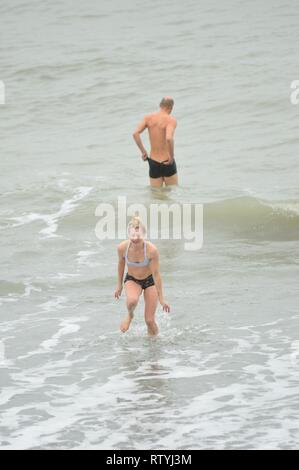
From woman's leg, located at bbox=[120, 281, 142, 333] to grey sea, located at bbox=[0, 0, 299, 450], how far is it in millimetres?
255

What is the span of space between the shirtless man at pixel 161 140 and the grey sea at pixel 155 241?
506mm

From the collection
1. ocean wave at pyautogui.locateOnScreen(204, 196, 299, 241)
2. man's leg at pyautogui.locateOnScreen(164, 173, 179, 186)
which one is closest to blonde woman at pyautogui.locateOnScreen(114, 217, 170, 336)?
ocean wave at pyautogui.locateOnScreen(204, 196, 299, 241)

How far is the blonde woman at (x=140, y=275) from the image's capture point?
9.51m

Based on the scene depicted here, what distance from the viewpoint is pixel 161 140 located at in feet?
50.1

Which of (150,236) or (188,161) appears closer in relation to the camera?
(150,236)

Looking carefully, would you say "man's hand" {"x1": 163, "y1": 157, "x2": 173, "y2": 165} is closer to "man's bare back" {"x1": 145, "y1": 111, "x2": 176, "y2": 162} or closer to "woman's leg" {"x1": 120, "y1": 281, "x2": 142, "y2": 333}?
"man's bare back" {"x1": 145, "y1": 111, "x2": 176, "y2": 162}

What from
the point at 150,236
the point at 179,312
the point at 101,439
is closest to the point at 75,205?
the point at 150,236

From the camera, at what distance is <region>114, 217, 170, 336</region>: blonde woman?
31.2 feet

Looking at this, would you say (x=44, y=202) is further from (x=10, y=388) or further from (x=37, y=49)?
(x=37, y=49)

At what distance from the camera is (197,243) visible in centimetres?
1397

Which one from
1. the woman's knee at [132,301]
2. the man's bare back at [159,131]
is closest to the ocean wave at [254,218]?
the man's bare back at [159,131]

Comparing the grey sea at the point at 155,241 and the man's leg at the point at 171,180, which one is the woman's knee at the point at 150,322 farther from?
the man's leg at the point at 171,180

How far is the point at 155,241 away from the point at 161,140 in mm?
1974
